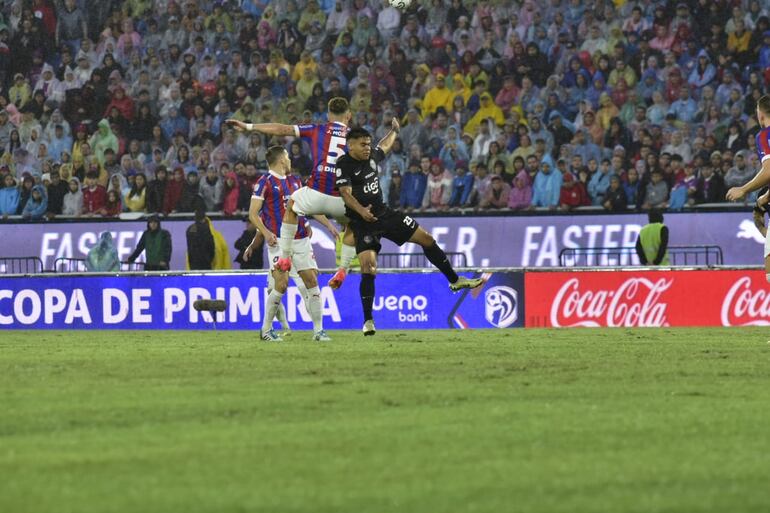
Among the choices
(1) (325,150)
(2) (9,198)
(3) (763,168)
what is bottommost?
(3) (763,168)

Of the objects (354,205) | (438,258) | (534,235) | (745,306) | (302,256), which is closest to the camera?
(354,205)

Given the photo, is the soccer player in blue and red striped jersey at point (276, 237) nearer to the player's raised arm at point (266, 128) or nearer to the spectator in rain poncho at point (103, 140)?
the player's raised arm at point (266, 128)

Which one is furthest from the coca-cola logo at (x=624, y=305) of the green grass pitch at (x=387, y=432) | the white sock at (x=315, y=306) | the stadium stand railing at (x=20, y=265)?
the stadium stand railing at (x=20, y=265)

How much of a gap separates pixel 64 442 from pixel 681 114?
768 inches

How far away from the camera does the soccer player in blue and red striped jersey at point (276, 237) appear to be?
1639 centimetres

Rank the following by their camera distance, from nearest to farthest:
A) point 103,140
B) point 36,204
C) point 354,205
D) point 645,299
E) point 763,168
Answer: point 763,168 < point 354,205 < point 645,299 < point 36,204 < point 103,140

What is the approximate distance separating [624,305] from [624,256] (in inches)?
62.8

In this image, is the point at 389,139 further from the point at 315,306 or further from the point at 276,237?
the point at 276,237

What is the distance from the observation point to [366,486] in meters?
6.47

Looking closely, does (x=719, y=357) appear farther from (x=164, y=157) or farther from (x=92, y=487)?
(x=164, y=157)

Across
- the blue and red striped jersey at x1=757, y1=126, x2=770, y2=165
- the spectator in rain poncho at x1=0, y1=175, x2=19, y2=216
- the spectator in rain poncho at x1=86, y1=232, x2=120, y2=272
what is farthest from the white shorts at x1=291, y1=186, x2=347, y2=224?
the spectator in rain poncho at x1=0, y1=175, x2=19, y2=216

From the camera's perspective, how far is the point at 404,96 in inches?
1117

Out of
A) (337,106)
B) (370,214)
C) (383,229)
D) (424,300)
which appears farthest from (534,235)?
(370,214)

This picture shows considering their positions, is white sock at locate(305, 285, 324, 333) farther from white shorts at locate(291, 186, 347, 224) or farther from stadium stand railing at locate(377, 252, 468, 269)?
stadium stand railing at locate(377, 252, 468, 269)
